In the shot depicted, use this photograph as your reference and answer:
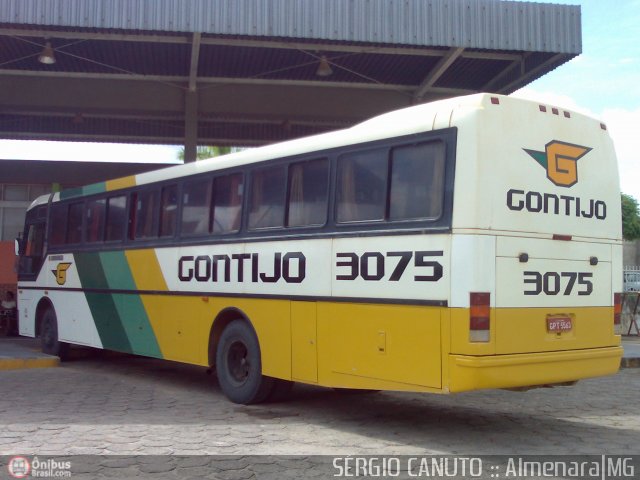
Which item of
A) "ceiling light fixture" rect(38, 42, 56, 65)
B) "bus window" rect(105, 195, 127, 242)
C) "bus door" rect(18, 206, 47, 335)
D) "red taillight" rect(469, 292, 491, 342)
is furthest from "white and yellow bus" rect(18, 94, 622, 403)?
"ceiling light fixture" rect(38, 42, 56, 65)

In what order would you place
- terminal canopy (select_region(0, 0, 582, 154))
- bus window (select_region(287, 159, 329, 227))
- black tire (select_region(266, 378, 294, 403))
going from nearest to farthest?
bus window (select_region(287, 159, 329, 227))
black tire (select_region(266, 378, 294, 403))
terminal canopy (select_region(0, 0, 582, 154))

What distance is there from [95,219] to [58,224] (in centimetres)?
153

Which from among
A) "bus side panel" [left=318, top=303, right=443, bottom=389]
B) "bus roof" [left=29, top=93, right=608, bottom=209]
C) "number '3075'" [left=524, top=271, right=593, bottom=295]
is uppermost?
"bus roof" [left=29, top=93, right=608, bottom=209]

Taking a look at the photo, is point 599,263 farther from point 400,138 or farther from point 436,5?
point 436,5

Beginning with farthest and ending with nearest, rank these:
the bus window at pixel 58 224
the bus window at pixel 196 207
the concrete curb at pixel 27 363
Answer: the bus window at pixel 58 224 < the concrete curb at pixel 27 363 < the bus window at pixel 196 207

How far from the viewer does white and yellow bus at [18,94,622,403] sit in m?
6.39

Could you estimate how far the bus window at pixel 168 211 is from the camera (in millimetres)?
10086

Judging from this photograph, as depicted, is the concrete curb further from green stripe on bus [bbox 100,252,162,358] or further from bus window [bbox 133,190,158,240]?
bus window [bbox 133,190,158,240]

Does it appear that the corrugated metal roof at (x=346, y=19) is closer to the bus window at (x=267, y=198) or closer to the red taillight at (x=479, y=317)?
the bus window at (x=267, y=198)

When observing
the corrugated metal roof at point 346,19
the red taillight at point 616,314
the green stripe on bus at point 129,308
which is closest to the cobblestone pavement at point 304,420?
the green stripe on bus at point 129,308

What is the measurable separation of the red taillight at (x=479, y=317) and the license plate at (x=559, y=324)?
80cm

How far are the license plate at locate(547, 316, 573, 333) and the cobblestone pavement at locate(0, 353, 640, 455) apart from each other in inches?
40.5

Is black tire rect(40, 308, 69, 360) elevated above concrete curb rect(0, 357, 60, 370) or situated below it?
above

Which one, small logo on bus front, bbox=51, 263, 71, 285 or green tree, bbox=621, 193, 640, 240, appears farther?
green tree, bbox=621, 193, 640, 240
